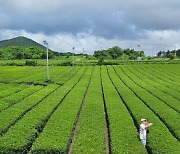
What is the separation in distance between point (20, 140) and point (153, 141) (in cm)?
697

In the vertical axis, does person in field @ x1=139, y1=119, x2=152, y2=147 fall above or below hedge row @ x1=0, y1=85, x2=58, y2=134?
above

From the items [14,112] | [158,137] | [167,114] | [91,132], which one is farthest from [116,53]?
[158,137]

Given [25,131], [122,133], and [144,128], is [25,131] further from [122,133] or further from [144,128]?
[144,128]

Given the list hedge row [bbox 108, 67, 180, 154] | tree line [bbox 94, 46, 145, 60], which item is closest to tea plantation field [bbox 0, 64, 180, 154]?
hedge row [bbox 108, 67, 180, 154]

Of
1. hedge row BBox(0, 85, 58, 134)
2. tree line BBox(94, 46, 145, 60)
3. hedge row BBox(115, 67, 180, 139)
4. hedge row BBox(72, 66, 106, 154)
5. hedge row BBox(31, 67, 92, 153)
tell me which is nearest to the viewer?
hedge row BBox(31, 67, 92, 153)

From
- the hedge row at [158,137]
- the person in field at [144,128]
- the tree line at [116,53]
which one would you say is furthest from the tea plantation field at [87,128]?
the tree line at [116,53]

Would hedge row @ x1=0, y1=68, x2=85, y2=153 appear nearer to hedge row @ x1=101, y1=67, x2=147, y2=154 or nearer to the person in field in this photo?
hedge row @ x1=101, y1=67, x2=147, y2=154

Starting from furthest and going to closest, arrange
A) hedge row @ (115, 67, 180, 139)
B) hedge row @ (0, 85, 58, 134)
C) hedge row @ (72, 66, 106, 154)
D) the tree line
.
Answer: the tree line → hedge row @ (0, 85, 58, 134) → hedge row @ (115, 67, 180, 139) → hedge row @ (72, 66, 106, 154)

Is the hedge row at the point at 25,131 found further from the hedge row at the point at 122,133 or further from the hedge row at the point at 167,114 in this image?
the hedge row at the point at 167,114

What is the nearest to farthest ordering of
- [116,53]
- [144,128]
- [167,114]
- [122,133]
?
[144,128], [122,133], [167,114], [116,53]

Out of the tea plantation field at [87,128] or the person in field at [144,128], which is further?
the tea plantation field at [87,128]

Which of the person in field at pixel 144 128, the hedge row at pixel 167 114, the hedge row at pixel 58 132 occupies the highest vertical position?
the person in field at pixel 144 128

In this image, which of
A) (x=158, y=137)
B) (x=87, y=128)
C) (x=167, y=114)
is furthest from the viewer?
(x=167, y=114)

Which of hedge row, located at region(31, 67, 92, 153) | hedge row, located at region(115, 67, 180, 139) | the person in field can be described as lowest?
hedge row, located at region(115, 67, 180, 139)
